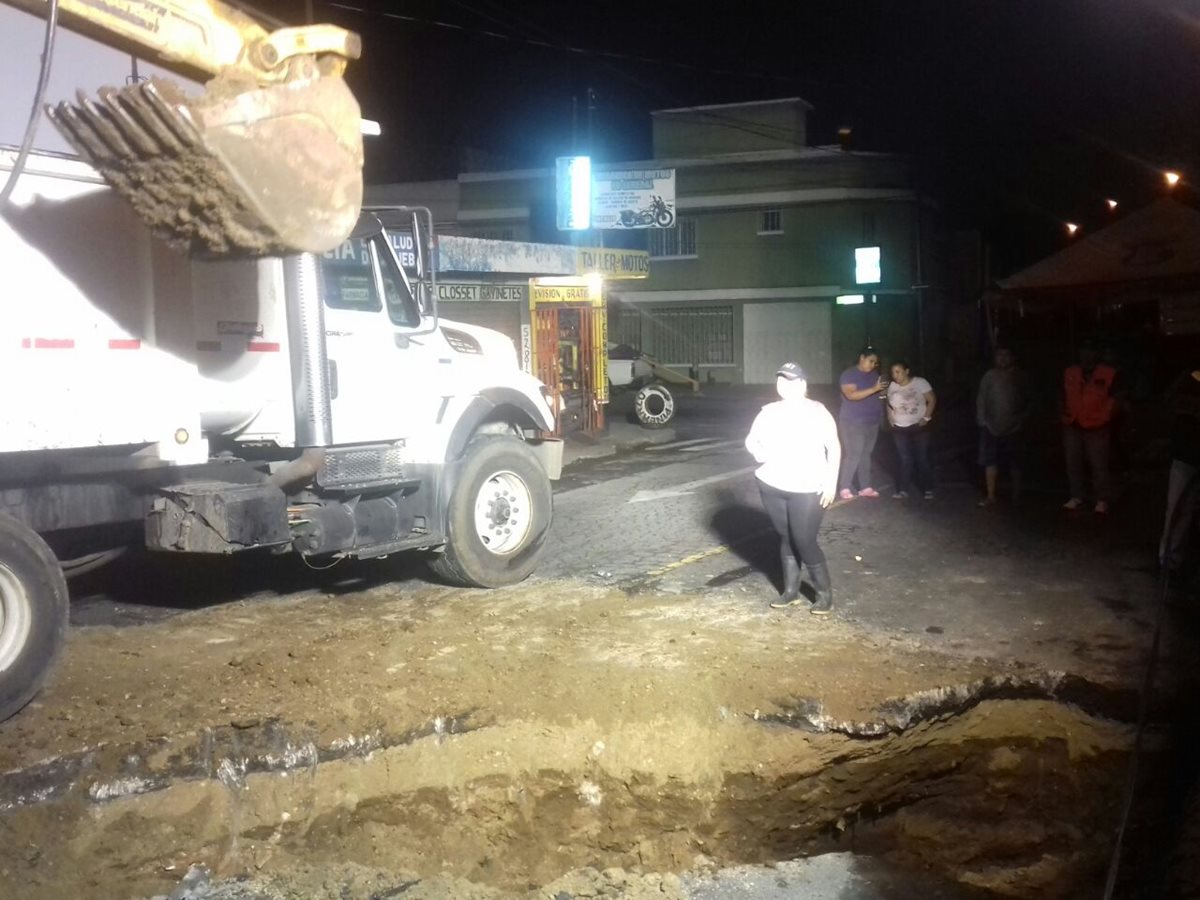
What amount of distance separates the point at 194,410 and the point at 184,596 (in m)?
2.56

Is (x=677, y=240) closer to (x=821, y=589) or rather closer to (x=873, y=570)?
(x=873, y=570)

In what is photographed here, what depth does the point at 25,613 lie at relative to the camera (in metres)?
5.54

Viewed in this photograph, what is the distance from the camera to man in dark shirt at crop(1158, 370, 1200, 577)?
7664 millimetres

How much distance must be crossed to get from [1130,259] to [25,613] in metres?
13.5

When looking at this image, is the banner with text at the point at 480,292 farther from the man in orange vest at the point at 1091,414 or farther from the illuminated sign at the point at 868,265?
the illuminated sign at the point at 868,265

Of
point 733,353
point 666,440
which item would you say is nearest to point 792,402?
point 666,440

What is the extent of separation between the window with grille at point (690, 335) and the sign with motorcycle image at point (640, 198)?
15.8ft

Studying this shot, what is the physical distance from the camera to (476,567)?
8086 mm

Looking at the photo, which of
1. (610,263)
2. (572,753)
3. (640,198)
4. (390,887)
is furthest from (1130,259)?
(640,198)

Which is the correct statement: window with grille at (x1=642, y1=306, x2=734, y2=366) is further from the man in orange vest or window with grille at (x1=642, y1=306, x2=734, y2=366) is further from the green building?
the man in orange vest

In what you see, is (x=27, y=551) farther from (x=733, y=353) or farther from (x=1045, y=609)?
(x=733, y=353)

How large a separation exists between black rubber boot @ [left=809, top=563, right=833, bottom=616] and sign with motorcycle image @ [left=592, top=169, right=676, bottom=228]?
75.1ft

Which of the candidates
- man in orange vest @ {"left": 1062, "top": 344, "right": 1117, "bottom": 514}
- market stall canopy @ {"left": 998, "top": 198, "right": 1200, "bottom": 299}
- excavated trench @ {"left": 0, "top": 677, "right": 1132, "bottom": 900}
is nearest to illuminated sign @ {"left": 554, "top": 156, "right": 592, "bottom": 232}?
market stall canopy @ {"left": 998, "top": 198, "right": 1200, "bottom": 299}

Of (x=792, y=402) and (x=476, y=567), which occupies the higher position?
(x=792, y=402)
